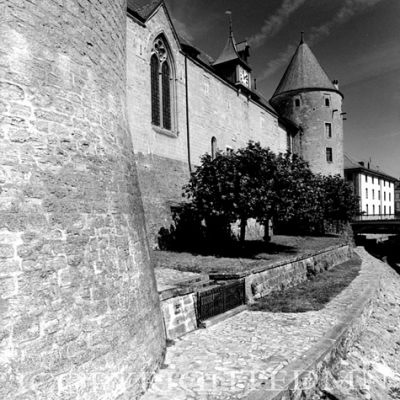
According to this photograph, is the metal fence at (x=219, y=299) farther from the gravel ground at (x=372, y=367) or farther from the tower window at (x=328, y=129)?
the tower window at (x=328, y=129)

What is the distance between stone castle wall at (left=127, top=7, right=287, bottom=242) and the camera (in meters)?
14.9

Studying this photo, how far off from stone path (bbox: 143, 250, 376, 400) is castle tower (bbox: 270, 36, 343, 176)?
85.8 ft

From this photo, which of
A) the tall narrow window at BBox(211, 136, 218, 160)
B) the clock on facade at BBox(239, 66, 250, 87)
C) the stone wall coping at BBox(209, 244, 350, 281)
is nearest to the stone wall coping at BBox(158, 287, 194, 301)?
the stone wall coping at BBox(209, 244, 350, 281)

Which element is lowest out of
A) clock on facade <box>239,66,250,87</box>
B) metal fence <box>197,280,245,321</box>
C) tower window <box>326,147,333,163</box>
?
metal fence <box>197,280,245,321</box>

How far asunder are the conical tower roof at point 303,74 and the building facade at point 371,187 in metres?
14.0

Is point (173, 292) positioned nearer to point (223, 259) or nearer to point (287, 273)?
point (223, 259)

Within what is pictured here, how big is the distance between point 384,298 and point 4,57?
14595 millimetres

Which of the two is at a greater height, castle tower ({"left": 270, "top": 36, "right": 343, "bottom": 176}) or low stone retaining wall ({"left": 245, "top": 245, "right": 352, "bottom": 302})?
castle tower ({"left": 270, "top": 36, "right": 343, "bottom": 176})

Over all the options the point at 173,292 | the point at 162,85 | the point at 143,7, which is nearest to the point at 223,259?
the point at 173,292

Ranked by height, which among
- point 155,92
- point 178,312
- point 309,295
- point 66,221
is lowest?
point 309,295

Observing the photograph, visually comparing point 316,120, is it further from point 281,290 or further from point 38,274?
point 38,274

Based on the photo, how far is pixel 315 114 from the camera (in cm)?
3422

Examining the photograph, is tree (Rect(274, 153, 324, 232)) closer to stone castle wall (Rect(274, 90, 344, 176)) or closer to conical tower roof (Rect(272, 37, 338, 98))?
stone castle wall (Rect(274, 90, 344, 176))

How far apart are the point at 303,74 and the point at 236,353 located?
3256 cm
